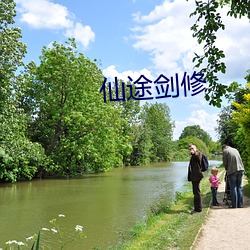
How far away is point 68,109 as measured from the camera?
27250 mm

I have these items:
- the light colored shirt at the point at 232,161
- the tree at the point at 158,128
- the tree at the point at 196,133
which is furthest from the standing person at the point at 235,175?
the tree at the point at 196,133

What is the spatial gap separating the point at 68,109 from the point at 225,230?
Result: 21.2m

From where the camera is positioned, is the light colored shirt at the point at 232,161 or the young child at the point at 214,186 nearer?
the light colored shirt at the point at 232,161

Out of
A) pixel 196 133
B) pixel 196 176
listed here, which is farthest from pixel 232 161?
pixel 196 133

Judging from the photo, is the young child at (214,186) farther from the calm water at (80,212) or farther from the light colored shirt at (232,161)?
the calm water at (80,212)

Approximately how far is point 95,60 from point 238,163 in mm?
20846

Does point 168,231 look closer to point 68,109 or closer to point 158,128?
point 68,109

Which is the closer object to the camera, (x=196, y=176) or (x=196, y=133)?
(x=196, y=176)

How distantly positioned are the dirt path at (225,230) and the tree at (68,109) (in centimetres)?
1853

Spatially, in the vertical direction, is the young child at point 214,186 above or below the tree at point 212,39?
below

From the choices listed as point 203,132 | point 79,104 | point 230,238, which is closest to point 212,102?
point 230,238

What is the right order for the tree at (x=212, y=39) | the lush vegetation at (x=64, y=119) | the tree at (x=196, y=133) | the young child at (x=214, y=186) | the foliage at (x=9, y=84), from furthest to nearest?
the tree at (x=196, y=133)
the lush vegetation at (x=64, y=119)
the foliage at (x=9, y=84)
the young child at (x=214, y=186)
the tree at (x=212, y=39)

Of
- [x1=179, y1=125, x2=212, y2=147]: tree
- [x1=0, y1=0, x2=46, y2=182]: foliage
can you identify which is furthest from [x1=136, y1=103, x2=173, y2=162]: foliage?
[x1=179, y1=125, x2=212, y2=147]: tree

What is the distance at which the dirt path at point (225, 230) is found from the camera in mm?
6367
